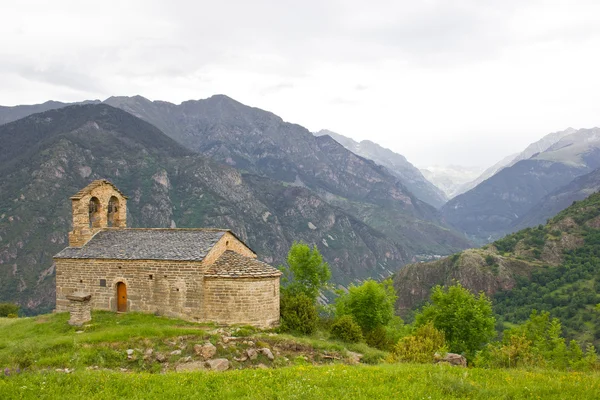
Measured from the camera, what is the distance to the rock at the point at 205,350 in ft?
62.5

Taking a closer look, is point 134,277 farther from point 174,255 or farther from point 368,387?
point 368,387

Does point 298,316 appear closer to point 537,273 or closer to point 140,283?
point 140,283

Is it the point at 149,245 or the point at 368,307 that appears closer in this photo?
the point at 149,245

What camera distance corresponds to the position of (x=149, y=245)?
25719mm

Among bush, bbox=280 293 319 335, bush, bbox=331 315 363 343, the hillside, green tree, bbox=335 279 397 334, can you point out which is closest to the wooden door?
bush, bbox=280 293 319 335

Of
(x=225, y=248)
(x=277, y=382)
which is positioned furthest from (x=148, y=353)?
(x=277, y=382)

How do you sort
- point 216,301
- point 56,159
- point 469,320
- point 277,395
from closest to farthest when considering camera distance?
point 277,395
point 216,301
point 469,320
point 56,159

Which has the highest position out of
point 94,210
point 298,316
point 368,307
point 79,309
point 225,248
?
point 94,210

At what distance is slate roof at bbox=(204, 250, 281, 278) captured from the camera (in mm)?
23438

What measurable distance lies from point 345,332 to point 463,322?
10.4m

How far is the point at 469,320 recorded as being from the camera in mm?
30141

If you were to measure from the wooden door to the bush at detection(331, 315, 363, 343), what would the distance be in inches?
508

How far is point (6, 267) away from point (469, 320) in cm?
13229

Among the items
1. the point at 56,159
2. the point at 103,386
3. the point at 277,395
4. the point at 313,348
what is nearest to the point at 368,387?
the point at 277,395
